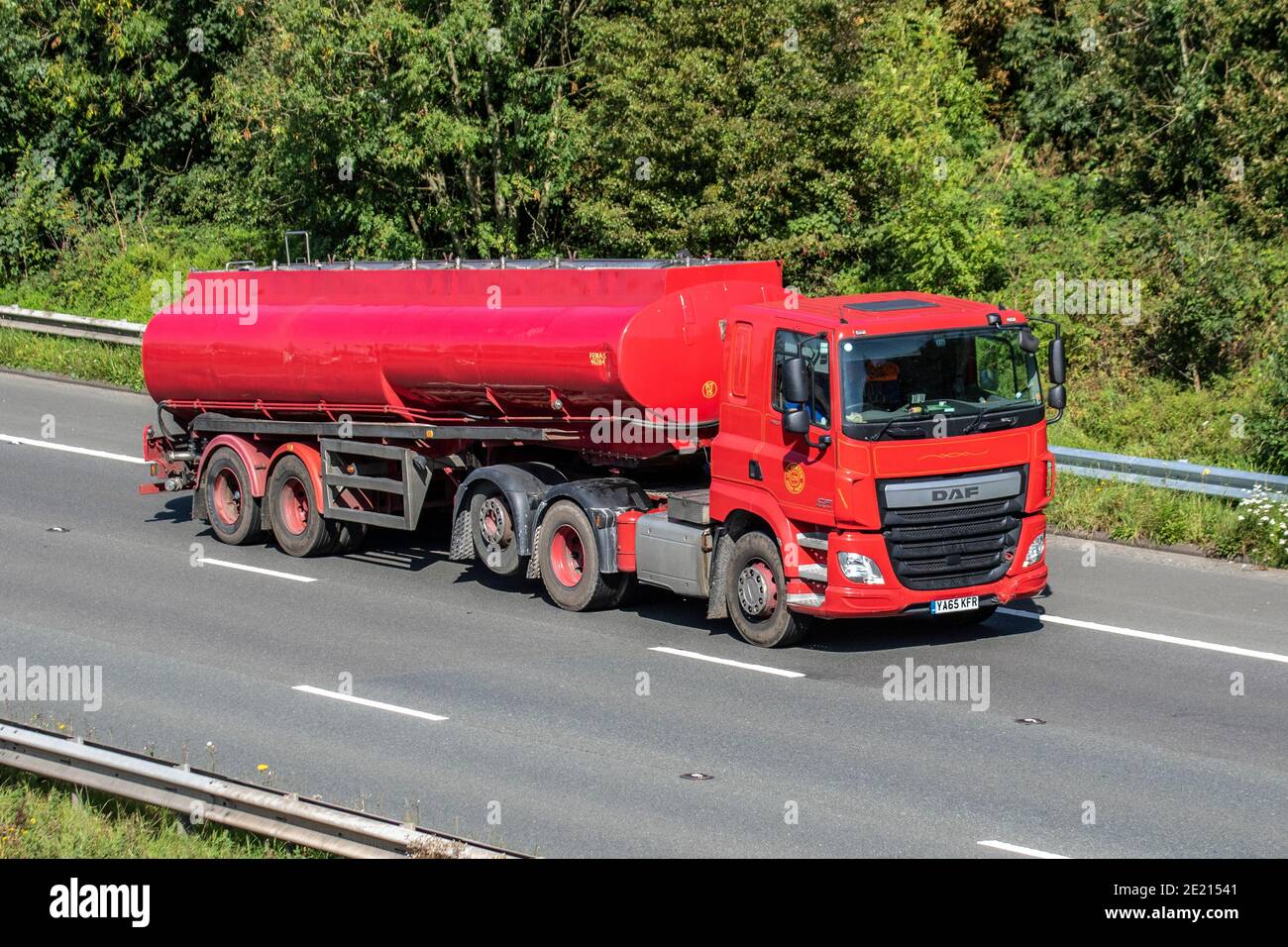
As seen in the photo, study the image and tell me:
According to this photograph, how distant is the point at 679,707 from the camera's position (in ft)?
40.8

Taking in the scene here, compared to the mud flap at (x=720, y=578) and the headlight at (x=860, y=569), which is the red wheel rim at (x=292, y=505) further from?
the headlight at (x=860, y=569)

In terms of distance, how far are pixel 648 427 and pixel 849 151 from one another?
1045 cm

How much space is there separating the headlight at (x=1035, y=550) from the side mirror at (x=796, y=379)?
233cm

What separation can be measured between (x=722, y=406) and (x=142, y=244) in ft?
75.3

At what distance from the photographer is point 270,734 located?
1201 cm

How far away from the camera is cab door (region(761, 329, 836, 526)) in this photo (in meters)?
13.2

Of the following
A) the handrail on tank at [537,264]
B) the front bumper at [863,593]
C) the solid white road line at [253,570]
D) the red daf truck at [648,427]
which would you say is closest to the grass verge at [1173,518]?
the red daf truck at [648,427]

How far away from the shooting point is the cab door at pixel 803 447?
1325 centimetres

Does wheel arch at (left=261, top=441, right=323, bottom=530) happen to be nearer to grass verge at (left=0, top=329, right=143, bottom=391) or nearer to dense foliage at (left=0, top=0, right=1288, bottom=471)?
dense foliage at (left=0, top=0, right=1288, bottom=471)

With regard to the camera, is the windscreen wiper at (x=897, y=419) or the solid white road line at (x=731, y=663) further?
the solid white road line at (x=731, y=663)

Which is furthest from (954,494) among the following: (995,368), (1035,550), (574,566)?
(574,566)

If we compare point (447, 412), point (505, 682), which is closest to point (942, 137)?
point (447, 412)

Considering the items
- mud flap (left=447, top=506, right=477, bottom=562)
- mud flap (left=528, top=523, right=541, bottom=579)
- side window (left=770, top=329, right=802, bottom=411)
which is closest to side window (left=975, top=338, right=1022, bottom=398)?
side window (left=770, top=329, right=802, bottom=411)
